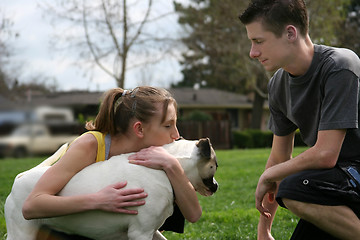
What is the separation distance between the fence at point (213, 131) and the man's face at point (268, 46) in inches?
880

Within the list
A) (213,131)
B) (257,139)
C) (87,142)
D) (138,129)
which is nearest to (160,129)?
(138,129)

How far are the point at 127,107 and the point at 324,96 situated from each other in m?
1.27

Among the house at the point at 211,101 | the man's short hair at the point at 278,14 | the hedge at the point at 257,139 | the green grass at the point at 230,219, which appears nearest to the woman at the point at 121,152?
the man's short hair at the point at 278,14

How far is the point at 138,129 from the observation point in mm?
2859

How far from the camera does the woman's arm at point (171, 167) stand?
265 centimetres

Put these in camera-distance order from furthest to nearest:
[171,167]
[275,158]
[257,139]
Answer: [257,139] → [275,158] → [171,167]

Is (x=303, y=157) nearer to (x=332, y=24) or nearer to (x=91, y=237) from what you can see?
(x=91, y=237)

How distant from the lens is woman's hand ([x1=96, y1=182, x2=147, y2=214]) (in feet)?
8.32

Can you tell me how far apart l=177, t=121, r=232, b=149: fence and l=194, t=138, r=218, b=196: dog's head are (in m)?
22.4

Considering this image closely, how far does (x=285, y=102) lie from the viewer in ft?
10.8

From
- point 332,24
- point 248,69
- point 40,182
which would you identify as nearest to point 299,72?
point 40,182

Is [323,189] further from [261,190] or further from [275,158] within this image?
[275,158]

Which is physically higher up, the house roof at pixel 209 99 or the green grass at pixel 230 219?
the green grass at pixel 230 219

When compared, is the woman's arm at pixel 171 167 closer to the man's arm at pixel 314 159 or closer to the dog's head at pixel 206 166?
the dog's head at pixel 206 166
